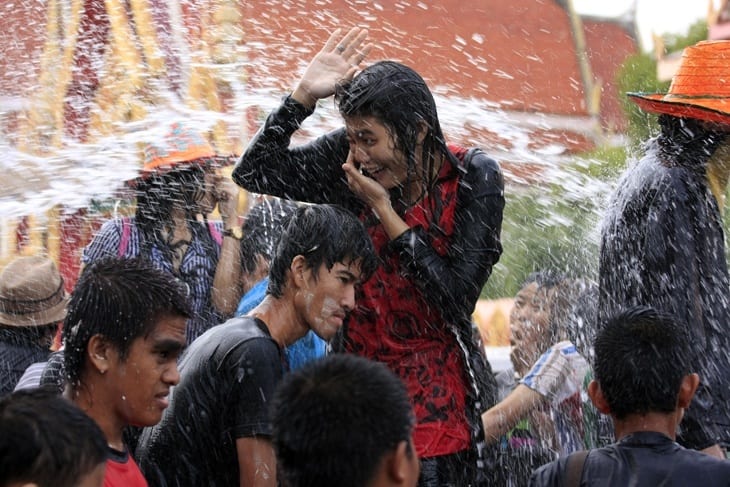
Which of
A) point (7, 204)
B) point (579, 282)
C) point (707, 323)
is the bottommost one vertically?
point (7, 204)

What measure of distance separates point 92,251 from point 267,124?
171 centimetres

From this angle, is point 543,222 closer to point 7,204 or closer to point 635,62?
point 7,204

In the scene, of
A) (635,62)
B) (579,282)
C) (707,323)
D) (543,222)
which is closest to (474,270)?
(707,323)

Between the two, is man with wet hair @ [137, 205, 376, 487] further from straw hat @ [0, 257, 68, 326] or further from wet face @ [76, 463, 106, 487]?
straw hat @ [0, 257, 68, 326]

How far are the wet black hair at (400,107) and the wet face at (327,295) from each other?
33 cm

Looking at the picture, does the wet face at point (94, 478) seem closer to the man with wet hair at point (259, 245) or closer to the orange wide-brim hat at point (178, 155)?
the man with wet hair at point (259, 245)

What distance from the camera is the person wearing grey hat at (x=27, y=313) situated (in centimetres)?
481

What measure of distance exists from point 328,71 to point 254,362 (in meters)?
0.97

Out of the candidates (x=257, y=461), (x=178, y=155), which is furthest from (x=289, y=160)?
(x=178, y=155)

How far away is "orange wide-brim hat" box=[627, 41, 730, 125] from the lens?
378 centimetres

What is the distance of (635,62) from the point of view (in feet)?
67.3

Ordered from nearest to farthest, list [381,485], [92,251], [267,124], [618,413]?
[381,485], [618,413], [267,124], [92,251]

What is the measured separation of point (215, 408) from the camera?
3145 millimetres

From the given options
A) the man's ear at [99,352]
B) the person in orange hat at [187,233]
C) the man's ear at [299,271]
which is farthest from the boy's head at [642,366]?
the person in orange hat at [187,233]
